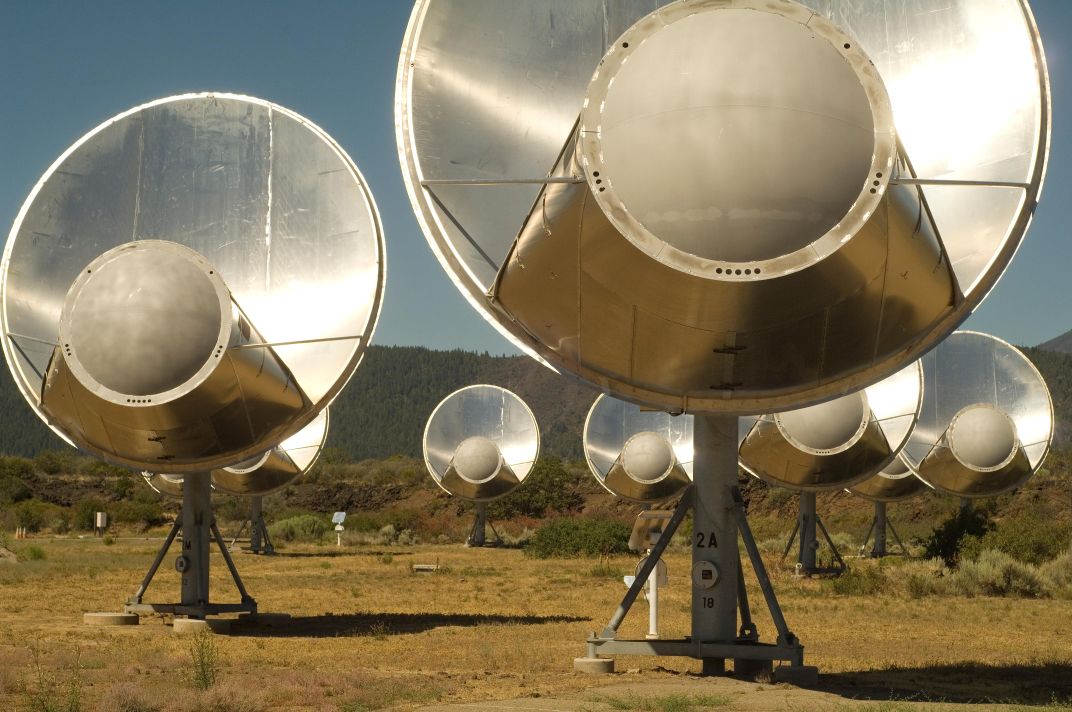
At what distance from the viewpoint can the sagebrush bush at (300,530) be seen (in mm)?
56938

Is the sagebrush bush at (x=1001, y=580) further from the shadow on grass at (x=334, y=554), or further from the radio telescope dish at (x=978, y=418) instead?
the shadow on grass at (x=334, y=554)

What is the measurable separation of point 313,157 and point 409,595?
12.0 meters

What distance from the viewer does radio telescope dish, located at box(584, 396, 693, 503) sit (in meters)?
42.8

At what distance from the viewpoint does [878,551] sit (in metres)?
41.7

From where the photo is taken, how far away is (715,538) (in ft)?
46.3

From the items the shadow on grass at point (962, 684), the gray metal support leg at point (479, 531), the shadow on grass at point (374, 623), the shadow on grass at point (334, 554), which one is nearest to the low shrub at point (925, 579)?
the shadow on grass at point (374, 623)

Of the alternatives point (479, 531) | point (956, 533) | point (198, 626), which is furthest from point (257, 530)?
point (198, 626)

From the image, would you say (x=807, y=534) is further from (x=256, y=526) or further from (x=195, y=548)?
(x=256, y=526)

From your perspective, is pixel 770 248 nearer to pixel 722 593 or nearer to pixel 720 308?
pixel 720 308

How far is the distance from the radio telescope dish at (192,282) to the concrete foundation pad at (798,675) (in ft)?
23.7

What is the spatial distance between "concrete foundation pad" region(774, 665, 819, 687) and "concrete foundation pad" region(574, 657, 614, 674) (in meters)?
1.73

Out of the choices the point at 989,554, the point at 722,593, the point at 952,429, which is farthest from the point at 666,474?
the point at 722,593

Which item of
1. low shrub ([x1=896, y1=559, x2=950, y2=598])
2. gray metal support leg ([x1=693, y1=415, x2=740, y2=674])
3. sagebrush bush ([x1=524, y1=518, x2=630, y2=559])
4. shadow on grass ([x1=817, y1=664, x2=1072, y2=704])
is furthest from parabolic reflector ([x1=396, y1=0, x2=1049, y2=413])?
sagebrush bush ([x1=524, y1=518, x2=630, y2=559])

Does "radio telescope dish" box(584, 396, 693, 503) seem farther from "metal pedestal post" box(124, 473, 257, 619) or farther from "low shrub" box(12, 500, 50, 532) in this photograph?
"low shrub" box(12, 500, 50, 532)
